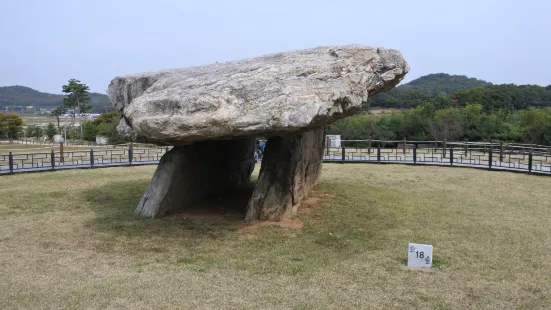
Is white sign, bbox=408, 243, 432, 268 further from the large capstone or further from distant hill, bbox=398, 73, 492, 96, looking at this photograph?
distant hill, bbox=398, 73, 492, 96

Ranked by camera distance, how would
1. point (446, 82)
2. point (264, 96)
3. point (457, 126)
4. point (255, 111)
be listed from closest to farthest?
1. point (255, 111)
2. point (264, 96)
3. point (457, 126)
4. point (446, 82)

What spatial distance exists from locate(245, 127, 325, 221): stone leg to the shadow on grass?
570 mm

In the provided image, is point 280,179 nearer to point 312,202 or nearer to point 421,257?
point 312,202

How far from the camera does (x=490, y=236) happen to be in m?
8.20

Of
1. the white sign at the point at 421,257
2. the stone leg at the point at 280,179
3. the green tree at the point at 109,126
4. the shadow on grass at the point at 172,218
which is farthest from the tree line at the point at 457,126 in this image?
the white sign at the point at 421,257

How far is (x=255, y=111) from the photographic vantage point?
7.29 metres

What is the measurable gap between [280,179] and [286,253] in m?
2.40

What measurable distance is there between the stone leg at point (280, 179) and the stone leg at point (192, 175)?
1577mm

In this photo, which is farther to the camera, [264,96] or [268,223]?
[268,223]

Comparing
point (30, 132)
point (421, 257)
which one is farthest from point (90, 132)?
point (421, 257)

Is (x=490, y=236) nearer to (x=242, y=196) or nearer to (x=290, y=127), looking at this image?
(x=290, y=127)

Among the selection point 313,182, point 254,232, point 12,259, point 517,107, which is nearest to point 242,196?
point 313,182

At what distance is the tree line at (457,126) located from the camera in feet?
90.5

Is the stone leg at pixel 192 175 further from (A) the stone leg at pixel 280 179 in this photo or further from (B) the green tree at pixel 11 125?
(B) the green tree at pixel 11 125
